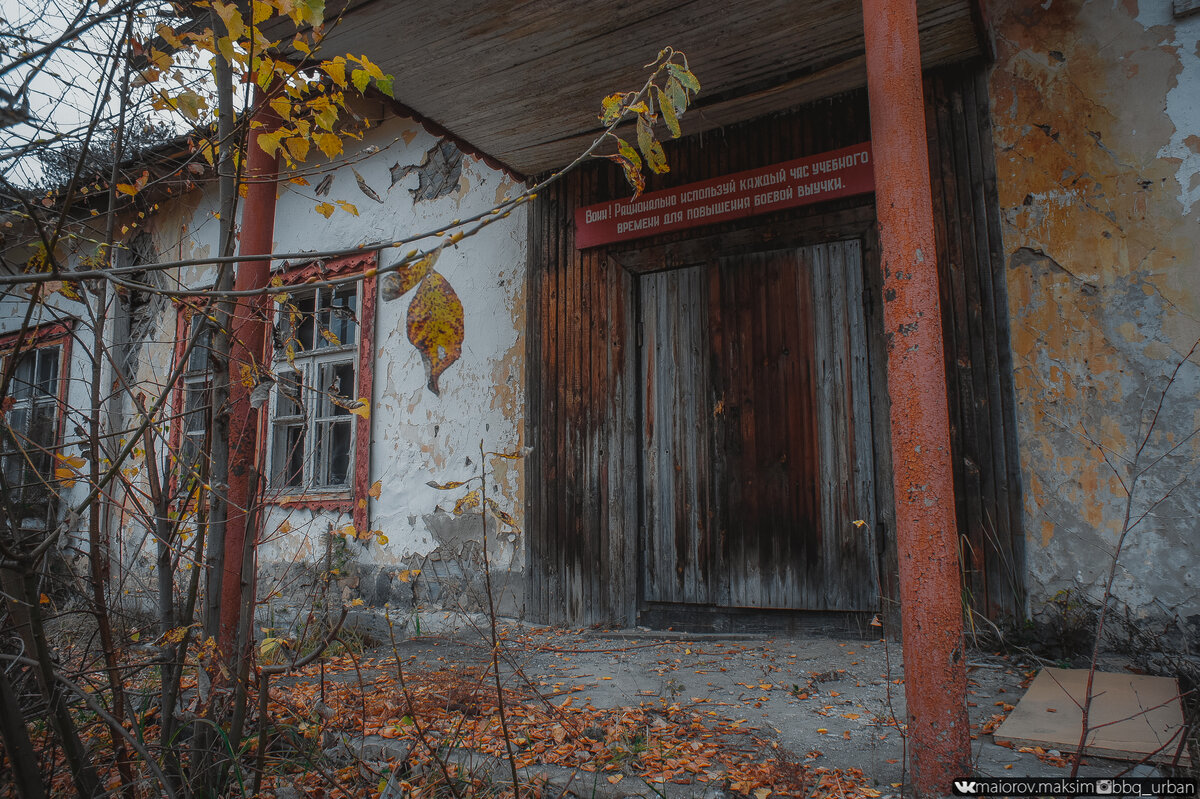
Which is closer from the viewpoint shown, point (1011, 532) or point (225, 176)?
point (225, 176)

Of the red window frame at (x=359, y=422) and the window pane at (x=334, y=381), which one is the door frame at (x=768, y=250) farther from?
the window pane at (x=334, y=381)

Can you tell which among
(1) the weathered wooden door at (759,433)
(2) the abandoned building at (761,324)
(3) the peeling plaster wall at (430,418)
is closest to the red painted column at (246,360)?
(2) the abandoned building at (761,324)

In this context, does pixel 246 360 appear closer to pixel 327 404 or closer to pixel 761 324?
pixel 761 324

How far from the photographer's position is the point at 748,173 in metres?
4.29

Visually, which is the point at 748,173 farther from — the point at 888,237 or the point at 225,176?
the point at 225,176

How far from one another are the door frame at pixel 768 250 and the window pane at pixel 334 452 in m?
2.69

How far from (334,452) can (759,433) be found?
3632mm

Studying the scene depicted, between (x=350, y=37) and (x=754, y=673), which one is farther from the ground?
(x=350, y=37)

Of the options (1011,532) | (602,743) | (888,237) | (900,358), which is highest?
(888,237)

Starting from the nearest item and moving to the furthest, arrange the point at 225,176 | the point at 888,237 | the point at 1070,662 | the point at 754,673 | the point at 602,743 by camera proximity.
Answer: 1. the point at 225,176
2. the point at 888,237
3. the point at 602,743
4. the point at 1070,662
5. the point at 754,673

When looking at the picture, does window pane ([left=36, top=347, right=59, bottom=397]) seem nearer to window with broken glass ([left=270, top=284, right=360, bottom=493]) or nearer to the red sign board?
window with broken glass ([left=270, top=284, right=360, bottom=493])

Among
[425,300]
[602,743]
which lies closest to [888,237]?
[602,743]

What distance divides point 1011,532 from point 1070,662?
604mm

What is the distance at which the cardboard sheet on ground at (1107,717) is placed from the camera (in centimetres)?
213
